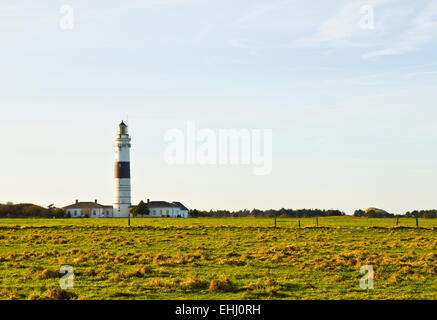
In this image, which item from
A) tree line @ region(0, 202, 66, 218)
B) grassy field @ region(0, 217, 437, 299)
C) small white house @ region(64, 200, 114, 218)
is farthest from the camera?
small white house @ region(64, 200, 114, 218)

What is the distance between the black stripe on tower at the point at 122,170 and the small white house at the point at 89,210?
12086 millimetres

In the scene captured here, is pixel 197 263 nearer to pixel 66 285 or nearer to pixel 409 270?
pixel 66 285

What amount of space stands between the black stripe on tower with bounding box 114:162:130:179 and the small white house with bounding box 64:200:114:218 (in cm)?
1209

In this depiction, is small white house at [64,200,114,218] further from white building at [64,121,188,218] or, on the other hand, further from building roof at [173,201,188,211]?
building roof at [173,201,188,211]

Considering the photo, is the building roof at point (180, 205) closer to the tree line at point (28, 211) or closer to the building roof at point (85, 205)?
the building roof at point (85, 205)

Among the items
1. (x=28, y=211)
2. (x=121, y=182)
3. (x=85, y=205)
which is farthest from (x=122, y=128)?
(x=28, y=211)

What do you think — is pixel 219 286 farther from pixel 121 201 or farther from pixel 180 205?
pixel 180 205

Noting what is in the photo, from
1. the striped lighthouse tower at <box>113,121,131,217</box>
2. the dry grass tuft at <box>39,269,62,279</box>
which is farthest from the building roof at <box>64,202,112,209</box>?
the dry grass tuft at <box>39,269,62,279</box>

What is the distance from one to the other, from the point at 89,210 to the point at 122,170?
1800 cm

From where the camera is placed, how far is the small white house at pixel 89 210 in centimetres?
12712

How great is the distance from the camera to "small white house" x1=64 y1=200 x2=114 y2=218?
127 m

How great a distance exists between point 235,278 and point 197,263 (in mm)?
4426
